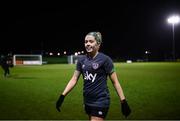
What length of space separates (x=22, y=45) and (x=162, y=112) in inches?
3710

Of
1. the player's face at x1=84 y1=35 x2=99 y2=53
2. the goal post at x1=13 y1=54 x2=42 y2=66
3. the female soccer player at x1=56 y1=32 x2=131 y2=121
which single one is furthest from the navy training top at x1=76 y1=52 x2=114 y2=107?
the goal post at x1=13 y1=54 x2=42 y2=66

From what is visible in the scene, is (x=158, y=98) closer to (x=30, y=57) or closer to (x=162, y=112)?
(x=162, y=112)

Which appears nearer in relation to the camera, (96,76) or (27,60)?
(96,76)

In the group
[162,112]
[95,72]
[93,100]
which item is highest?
[95,72]

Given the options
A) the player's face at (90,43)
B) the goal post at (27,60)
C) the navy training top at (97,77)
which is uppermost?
the player's face at (90,43)

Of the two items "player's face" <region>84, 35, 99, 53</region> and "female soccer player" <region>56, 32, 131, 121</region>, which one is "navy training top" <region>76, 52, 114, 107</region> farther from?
"player's face" <region>84, 35, 99, 53</region>

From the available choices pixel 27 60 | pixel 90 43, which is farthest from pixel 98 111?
pixel 27 60

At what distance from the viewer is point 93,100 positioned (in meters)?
5.10

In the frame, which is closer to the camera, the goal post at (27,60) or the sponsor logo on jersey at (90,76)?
the sponsor logo on jersey at (90,76)

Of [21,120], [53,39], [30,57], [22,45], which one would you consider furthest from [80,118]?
[53,39]

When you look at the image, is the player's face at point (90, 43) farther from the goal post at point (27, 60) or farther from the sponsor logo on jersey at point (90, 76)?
the goal post at point (27, 60)

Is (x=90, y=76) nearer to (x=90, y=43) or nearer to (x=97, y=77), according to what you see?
(x=97, y=77)

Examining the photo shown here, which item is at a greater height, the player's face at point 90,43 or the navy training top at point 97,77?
the player's face at point 90,43

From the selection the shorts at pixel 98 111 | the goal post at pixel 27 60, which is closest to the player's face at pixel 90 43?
the shorts at pixel 98 111
